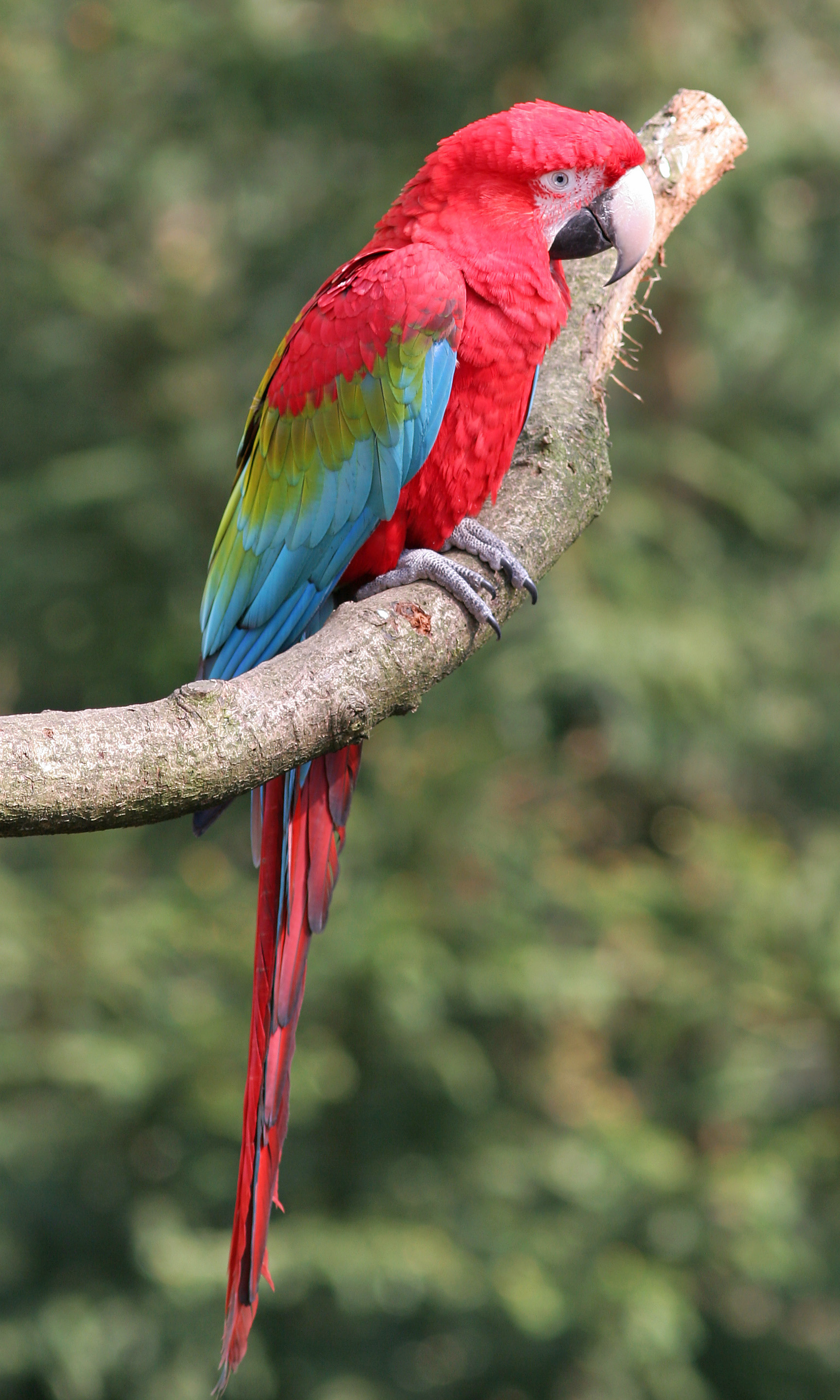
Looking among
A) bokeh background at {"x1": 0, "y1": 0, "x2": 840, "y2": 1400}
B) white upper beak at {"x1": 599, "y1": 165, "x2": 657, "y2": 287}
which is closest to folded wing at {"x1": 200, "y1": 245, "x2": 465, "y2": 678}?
white upper beak at {"x1": 599, "y1": 165, "x2": 657, "y2": 287}

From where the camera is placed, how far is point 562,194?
1.63m

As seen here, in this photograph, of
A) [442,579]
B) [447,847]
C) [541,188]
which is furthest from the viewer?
[447,847]

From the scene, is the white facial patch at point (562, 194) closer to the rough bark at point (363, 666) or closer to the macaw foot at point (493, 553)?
the rough bark at point (363, 666)

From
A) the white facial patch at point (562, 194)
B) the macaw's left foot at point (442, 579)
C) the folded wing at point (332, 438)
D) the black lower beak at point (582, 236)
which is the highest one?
the white facial patch at point (562, 194)

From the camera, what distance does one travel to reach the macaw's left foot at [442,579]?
1443 mm

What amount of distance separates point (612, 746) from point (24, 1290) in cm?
240

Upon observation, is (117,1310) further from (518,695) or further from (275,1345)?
(518,695)

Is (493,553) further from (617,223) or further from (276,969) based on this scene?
(276,969)

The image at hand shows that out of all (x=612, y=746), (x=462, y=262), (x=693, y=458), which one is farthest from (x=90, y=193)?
(x=462, y=262)

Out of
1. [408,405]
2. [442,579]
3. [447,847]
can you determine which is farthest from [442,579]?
[447,847]

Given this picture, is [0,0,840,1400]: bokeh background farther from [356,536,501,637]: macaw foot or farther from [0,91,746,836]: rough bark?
[356,536,501,637]: macaw foot

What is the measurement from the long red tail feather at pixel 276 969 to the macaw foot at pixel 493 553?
0.32 metres

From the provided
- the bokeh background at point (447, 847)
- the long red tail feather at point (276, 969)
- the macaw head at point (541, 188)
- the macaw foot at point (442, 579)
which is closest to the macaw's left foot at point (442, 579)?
the macaw foot at point (442, 579)

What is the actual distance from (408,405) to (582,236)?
35cm
